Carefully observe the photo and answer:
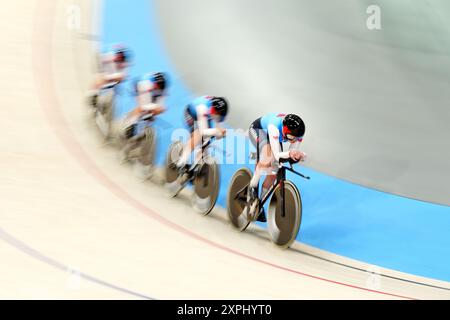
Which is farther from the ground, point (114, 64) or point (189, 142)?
point (114, 64)

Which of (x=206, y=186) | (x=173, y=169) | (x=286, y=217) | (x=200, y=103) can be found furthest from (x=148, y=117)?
(x=286, y=217)

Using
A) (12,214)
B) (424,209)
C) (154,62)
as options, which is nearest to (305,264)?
(424,209)

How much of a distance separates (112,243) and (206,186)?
39.8 inches

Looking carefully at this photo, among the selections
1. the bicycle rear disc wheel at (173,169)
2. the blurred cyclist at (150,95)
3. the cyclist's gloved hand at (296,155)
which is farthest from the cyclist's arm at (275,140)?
the blurred cyclist at (150,95)

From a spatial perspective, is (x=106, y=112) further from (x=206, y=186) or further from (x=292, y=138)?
(x=292, y=138)

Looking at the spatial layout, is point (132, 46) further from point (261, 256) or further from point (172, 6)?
point (261, 256)

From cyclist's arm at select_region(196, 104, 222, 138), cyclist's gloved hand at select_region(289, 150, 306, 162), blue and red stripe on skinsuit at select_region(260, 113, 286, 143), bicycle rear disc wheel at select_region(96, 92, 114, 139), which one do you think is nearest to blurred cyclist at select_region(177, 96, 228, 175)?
cyclist's arm at select_region(196, 104, 222, 138)

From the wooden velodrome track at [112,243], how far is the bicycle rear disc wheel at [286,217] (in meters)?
0.11

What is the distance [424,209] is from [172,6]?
4571mm

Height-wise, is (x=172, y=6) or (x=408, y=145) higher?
(x=172, y=6)

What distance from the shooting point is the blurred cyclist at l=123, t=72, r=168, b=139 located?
6223 mm

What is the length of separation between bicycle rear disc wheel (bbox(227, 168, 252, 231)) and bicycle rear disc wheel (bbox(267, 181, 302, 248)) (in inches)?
9.8

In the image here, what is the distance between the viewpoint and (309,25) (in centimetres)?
827

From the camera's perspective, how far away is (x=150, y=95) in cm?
628
